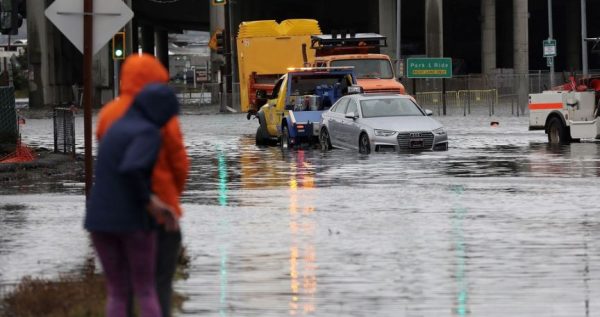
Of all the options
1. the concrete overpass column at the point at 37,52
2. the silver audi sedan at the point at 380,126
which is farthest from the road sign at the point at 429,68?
the silver audi sedan at the point at 380,126

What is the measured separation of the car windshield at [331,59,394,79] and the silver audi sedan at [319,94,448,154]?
8.26m

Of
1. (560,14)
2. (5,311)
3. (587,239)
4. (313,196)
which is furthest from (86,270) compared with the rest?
(560,14)

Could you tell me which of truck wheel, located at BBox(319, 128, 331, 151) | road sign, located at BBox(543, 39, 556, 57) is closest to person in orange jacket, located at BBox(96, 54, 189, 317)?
truck wheel, located at BBox(319, 128, 331, 151)

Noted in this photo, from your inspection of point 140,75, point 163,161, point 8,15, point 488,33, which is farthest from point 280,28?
point 140,75

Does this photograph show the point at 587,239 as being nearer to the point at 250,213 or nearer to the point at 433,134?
the point at 250,213

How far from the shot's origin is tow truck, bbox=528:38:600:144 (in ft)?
115

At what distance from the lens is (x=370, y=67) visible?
43.3 metres

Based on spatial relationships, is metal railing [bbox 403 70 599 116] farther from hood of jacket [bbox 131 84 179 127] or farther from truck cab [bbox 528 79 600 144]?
hood of jacket [bbox 131 84 179 127]

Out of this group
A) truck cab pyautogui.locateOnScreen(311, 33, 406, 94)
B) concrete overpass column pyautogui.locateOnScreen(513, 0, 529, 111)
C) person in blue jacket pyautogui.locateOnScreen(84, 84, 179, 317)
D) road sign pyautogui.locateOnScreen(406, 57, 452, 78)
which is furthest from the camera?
concrete overpass column pyautogui.locateOnScreen(513, 0, 529, 111)

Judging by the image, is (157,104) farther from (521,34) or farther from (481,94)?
(521,34)

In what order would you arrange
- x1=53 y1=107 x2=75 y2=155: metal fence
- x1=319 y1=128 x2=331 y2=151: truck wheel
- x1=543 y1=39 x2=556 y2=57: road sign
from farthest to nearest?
x1=543 y1=39 x2=556 y2=57: road sign, x1=319 y1=128 x2=331 y2=151: truck wheel, x1=53 y1=107 x2=75 y2=155: metal fence

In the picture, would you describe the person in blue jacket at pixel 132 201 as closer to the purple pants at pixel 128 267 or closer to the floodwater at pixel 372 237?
the purple pants at pixel 128 267

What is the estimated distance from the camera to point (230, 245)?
49.7 ft

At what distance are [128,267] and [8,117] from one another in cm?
2345
